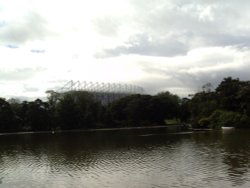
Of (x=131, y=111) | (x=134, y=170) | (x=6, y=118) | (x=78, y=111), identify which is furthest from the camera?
(x=131, y=111)

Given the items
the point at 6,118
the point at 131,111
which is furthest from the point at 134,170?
the point at 131,111

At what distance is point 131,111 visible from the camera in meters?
158

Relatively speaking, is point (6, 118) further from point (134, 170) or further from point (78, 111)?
point (134, 170)

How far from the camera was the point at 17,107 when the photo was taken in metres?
139

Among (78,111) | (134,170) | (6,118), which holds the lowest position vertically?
(134,170)

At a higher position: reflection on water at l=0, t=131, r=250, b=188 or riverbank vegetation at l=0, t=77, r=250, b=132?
riverbank vegetation at l=0, t=77, r=250, b=132

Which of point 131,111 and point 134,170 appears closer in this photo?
point 134,170

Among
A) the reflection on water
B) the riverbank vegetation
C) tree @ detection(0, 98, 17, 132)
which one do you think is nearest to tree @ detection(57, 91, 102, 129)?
the riverbank vegetation

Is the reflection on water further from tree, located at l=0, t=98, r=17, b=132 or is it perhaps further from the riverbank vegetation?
tree, located at l=0, t=98, r=17, b=132

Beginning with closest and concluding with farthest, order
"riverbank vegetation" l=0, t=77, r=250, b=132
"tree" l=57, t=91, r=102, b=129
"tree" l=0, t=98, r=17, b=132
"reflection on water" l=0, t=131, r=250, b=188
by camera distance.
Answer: "reflection on water" l=0, t=131, r=250, b=188 → "riverbank vegetation" l=0, t=77, r=250, b=132 → "tree" l=0, t=98, r=17, b=132 → "tree" l=57, t=91, r=102, b=129

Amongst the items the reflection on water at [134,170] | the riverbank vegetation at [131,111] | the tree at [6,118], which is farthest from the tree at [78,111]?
the reflection on water at [134,170]

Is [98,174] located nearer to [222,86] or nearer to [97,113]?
[222,86]

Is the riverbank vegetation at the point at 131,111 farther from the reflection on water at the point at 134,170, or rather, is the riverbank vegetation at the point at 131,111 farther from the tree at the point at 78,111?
the reflection on water at the point at 134,170

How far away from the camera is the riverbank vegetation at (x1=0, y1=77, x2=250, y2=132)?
4107 inches
